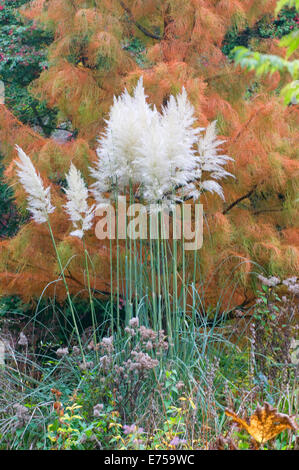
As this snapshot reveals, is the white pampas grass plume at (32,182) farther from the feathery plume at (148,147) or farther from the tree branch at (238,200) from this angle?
the tree branch at (238,200)

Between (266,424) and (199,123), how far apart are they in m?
2.37

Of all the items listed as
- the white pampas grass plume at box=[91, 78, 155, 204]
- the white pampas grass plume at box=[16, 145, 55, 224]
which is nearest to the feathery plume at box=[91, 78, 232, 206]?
the white pampas grass plume at box=[91, 78, 155, 204]

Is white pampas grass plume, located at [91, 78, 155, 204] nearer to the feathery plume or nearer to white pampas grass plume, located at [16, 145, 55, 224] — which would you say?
the feathery plume

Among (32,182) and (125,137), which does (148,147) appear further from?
(32,182)

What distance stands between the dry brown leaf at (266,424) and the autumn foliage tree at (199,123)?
1499 mm

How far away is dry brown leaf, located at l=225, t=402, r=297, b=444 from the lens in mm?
2490

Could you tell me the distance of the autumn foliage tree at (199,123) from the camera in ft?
13.3

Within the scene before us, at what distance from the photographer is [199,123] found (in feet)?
13.5

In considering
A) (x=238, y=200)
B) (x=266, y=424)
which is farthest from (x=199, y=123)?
(x=266, y=424)

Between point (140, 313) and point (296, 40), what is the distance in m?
1.99

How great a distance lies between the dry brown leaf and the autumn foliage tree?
4.92ft

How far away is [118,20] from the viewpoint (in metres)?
4.72
